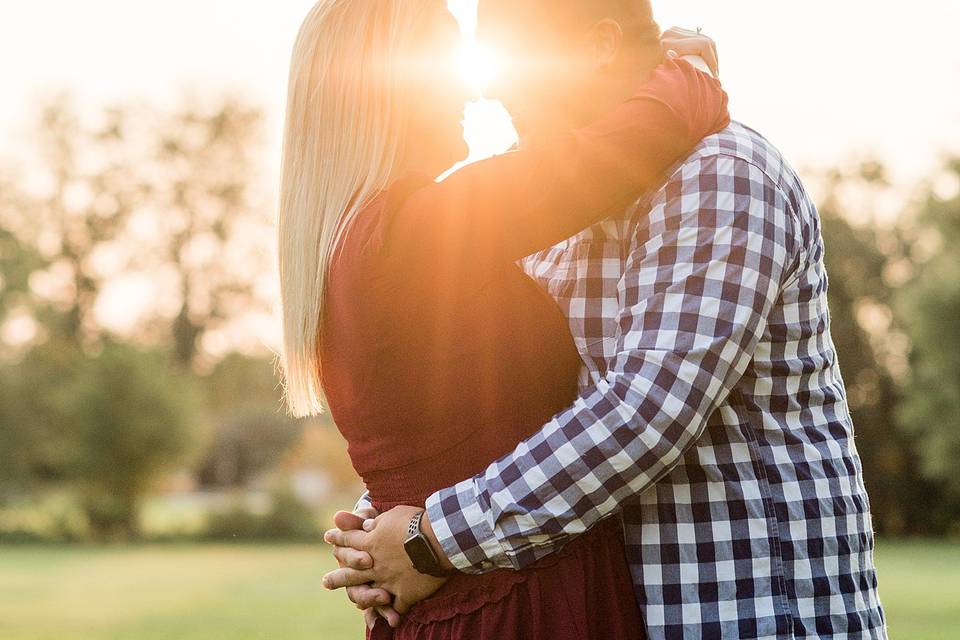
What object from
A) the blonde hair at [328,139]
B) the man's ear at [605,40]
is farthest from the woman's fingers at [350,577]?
the man's ear at [605,40]

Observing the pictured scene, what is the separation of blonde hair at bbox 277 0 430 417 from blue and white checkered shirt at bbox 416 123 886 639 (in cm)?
50

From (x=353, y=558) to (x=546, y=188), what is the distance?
864 mm

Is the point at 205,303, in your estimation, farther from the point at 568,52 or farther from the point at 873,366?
the point at 568,52

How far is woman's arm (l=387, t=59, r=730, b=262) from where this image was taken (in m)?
2.01

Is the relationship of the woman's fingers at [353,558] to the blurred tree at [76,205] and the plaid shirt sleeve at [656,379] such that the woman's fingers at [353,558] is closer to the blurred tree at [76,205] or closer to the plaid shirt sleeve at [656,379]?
the plaid shirt sleeve at [656,379]

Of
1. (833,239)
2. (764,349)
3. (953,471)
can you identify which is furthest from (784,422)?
(833,239)

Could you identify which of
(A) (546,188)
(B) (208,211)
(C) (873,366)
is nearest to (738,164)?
(A) (546,188)

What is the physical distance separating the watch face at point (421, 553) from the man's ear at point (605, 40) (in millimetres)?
1101

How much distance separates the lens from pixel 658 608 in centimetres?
207

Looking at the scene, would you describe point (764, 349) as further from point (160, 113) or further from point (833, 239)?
point (160, 113)

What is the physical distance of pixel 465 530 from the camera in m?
2.02

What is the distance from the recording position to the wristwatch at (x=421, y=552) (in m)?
2.07

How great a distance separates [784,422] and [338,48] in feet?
4.01

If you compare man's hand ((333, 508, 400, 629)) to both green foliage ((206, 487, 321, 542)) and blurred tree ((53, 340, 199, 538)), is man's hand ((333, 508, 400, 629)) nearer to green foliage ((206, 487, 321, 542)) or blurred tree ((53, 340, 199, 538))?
green foliage ((206, 487, 321, 542))
